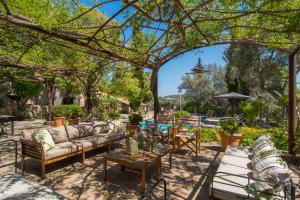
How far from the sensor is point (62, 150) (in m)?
4.72

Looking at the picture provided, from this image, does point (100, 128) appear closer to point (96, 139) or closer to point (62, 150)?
point (96, 139)

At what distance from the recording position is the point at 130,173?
464 centimetres

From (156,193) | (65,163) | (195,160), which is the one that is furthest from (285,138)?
(65,163)

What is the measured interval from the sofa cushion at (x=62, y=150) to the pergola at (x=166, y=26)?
7.76 ft

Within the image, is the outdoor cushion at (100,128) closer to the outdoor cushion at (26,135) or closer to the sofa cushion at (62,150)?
the sofa cushion at (62,150)

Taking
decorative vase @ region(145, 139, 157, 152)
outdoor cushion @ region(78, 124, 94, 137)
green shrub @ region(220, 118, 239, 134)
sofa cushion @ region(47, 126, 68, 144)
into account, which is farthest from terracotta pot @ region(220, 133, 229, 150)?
sofa cushion @ region(47, 126, 68, 144)

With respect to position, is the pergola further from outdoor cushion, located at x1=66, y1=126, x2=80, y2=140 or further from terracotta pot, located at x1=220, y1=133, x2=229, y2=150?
outdoor cushion, located at x1=66, y1=126, x2=80, y2=140

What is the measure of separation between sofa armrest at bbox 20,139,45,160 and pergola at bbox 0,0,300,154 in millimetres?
2196

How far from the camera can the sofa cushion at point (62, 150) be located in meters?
4.46

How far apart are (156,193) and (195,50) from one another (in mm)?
3902

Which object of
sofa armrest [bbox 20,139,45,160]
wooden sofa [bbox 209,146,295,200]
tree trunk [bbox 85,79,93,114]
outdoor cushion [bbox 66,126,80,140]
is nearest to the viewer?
wooden sofa [bbox 209,146,295,200]

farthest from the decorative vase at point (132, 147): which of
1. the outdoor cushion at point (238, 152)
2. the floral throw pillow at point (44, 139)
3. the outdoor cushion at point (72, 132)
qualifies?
the outdoor cushion at point (72, 132)

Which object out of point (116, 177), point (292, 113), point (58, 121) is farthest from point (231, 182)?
point (58, 121)

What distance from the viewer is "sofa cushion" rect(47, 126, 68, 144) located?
207 inches
